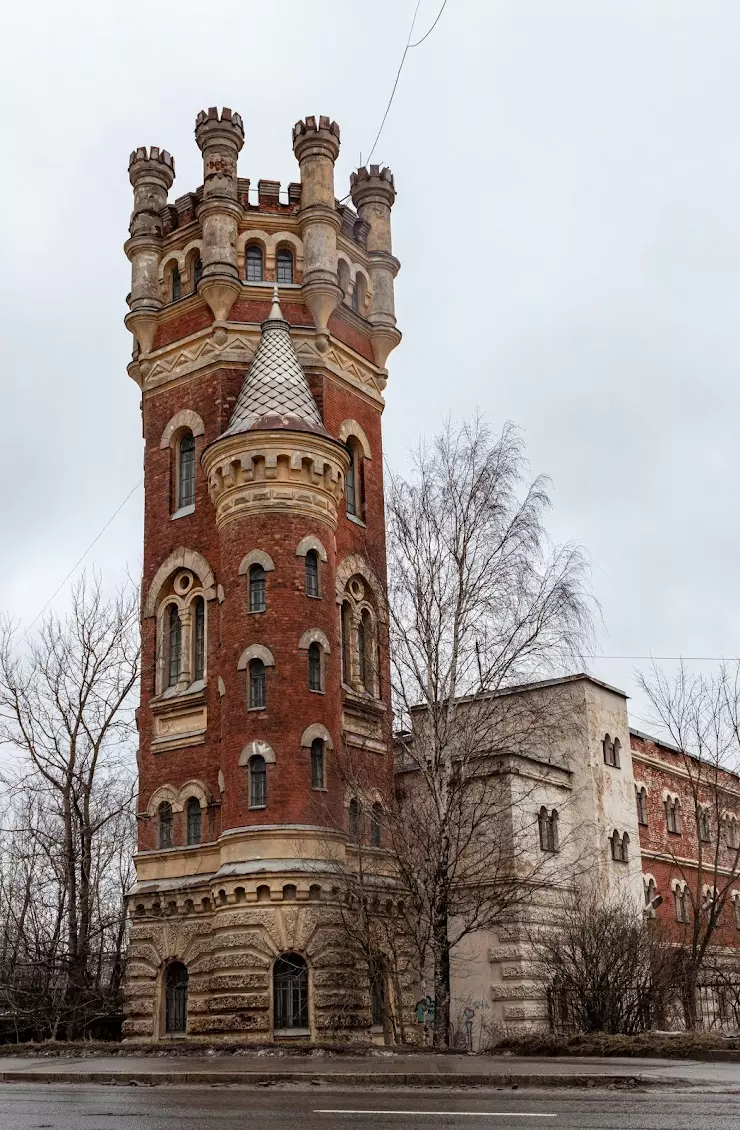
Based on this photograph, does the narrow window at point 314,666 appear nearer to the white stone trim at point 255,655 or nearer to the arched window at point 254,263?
the white stone trim at point 255,655

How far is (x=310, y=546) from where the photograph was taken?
27.6 m

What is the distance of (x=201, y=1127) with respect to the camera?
1023 cm

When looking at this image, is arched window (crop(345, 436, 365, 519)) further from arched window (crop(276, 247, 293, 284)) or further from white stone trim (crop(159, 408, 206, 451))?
arched window (crop(276, 247, 293, 284))

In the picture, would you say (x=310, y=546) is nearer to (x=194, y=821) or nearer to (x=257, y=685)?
(x=257, y=685)

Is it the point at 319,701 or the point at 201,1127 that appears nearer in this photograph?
the point at 201,1127

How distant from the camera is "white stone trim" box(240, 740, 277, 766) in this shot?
2594 centimetres

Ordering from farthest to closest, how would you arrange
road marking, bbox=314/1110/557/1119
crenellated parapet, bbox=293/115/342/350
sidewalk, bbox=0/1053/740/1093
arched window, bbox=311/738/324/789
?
crenellated parapet, bbox=293/115/342/350, arched window, bbox=311/738/324/789, sidewalk, bbox=0/1053/740/1093, road marking, bbox=314/1110/557/1119

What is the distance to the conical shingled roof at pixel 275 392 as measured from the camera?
28047 mm

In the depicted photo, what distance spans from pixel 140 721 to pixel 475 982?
10.2 meters

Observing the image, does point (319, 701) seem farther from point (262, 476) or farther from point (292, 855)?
point (262, 476)

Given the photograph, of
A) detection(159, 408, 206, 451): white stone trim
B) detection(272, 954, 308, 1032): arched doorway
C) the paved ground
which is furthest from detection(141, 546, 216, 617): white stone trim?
the paved ground

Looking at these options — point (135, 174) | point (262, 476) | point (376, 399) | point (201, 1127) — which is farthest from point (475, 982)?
point (135, 174)

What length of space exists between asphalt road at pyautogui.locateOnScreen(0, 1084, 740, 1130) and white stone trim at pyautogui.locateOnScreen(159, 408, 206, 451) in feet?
60.9

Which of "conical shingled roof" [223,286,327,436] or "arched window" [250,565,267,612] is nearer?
"arched window" [250,565,267,612]
